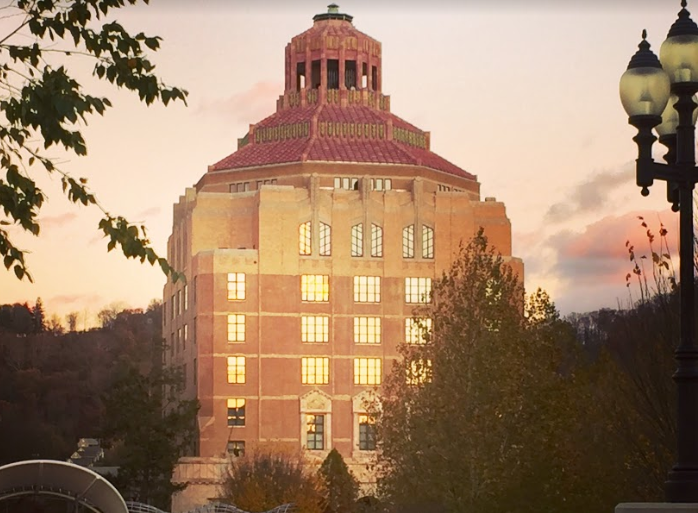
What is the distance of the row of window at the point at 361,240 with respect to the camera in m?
123

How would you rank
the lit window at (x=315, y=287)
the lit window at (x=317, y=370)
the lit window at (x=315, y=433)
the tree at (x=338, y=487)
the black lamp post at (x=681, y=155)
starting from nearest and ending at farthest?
the black lamp post at (x=681, y=155) < the tree at (x=338, y=487) < the lit window at (x=315, y=433) < the lit window at (x=317, y=370) < the lit window at (x=315, y=287)

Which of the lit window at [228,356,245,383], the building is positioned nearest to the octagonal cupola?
the building

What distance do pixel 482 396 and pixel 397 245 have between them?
68994mm

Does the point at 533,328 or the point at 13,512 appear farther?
the point at 13,512

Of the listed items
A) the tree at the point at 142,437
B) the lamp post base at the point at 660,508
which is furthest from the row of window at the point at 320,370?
the lamp post base at the point at 660,508

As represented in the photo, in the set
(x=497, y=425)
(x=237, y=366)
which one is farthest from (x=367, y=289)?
(x=497, y=425)

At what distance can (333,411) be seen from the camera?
397ft

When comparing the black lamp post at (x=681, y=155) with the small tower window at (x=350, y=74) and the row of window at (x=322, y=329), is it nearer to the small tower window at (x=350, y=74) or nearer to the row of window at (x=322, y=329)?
the row of window at (x=322, y=329)

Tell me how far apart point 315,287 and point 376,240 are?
19.8 ft

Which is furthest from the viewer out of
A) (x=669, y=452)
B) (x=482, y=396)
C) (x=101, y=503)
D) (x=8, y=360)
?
(x=8, y=360)

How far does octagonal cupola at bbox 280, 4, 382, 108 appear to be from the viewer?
14150 centimetres

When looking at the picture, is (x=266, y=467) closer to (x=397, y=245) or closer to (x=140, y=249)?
(x=397, y=245)

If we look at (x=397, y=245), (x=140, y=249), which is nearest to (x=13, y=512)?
(x=397, y=245)

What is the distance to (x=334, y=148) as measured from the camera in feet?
440
